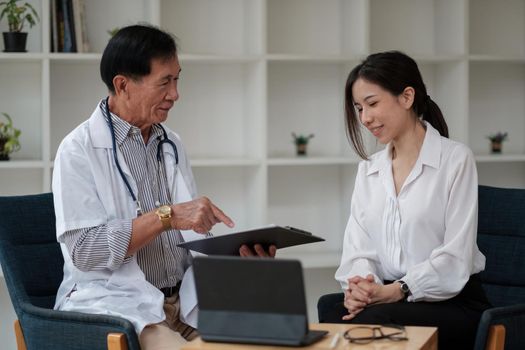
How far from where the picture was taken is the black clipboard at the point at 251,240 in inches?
96.3

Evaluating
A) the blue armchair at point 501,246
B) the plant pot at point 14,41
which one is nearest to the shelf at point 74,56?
the plant pot at point 14,41

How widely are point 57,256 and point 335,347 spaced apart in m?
1.19

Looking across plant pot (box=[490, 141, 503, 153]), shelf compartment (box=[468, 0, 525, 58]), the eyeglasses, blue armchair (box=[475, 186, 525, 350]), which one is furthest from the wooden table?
shelf compartment (box=[468, 0, 525, 58])

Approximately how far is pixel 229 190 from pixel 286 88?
587 mm

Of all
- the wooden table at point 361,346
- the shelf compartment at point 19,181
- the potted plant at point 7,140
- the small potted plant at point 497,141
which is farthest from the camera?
the small potted plant at point 497,141

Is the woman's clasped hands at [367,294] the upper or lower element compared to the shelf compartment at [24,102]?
lower

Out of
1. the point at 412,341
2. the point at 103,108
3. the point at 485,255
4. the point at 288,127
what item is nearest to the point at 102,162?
the point at 103,108

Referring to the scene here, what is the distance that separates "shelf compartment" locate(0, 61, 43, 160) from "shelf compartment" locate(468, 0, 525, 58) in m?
2.24

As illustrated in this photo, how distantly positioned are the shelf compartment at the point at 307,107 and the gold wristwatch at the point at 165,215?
1861 millimetres

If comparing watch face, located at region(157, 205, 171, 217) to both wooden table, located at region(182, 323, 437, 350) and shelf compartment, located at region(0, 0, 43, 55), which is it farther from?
shelf compartment, located at region(0, 0, 43, 55)

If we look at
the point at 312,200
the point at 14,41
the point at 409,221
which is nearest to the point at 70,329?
the point at 409,221

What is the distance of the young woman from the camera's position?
262 centimetres

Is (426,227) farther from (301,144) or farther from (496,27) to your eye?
(496,27)

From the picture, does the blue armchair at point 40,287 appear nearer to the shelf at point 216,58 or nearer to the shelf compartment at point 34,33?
the shelf at point 216,58
